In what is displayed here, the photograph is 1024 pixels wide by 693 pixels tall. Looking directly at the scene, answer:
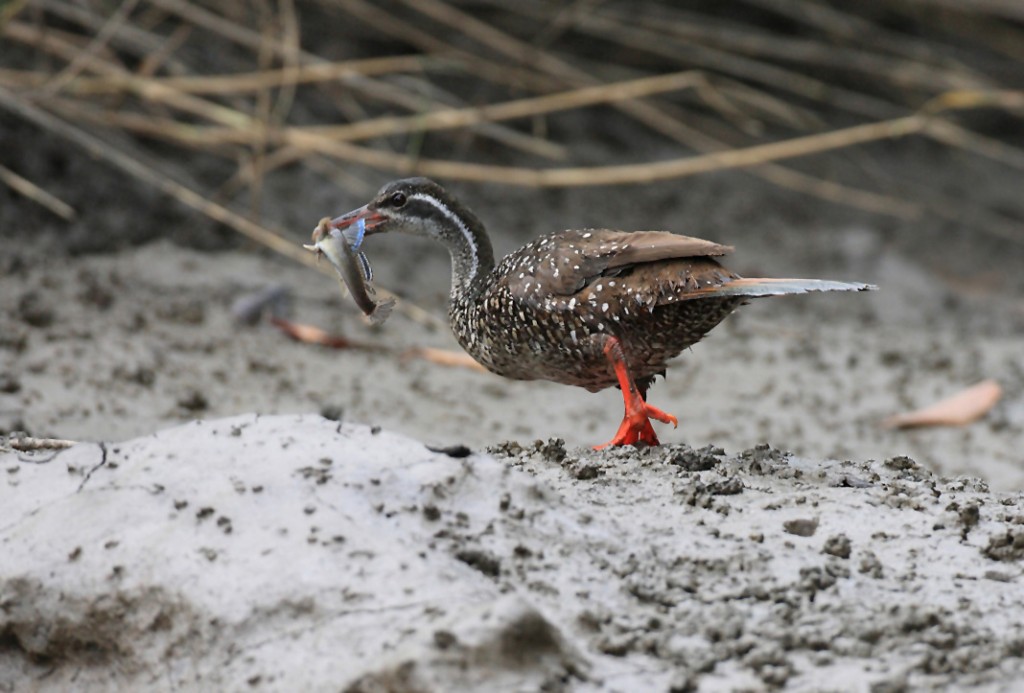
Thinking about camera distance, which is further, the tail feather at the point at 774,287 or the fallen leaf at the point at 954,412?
the fallen leaf at the point at 954,412

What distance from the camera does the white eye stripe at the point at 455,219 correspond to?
156 inches

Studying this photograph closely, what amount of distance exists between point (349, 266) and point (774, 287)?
1.10 metres

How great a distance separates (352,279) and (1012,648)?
1.87m

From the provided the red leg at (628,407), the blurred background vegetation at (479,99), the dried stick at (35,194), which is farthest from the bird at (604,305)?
the dried stick at (35,194)

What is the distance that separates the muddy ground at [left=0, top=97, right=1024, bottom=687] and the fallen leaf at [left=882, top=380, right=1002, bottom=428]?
0.18 ft

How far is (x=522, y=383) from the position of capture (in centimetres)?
593

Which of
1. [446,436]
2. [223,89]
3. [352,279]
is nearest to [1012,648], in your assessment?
[352,279]

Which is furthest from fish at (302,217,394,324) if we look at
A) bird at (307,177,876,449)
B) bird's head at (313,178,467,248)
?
bird's head at (313,178,467,248)

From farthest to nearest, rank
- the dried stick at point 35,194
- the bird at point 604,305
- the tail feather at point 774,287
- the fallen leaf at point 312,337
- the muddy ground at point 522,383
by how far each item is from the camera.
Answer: the fallen leaf at point 312,337 → the dried stick at point 35,194 → the muddy ground at point 522,383 → the bird at point 604,305 → the tail feather at point 774,287

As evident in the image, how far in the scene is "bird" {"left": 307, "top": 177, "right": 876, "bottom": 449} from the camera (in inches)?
134

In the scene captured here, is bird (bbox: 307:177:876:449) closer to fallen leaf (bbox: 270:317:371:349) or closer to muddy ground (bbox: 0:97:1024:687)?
muddy ground (bbox: 0:97:1024:687)

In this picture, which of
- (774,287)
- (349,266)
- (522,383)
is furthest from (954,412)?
(349,266)

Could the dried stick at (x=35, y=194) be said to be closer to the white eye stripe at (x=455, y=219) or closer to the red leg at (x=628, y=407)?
the white eye stripe at (x=455, y=219)

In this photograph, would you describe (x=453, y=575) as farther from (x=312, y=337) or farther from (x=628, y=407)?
(x=312, y=337)
